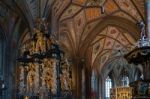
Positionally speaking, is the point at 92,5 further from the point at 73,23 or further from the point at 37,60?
the point at 37,60

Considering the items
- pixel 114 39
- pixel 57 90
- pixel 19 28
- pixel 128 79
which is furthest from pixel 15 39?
pixel 128 79

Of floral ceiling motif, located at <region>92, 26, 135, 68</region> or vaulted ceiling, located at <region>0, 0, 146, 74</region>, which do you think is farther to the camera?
floral ceiling motif, located at <region>92, 26, 135, 68</region>

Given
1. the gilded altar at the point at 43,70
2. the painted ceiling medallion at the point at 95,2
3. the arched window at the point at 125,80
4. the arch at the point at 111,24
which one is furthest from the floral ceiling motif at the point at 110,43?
the gilded altar at the point at 43,70

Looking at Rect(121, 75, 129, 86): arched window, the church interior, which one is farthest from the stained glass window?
the church interior

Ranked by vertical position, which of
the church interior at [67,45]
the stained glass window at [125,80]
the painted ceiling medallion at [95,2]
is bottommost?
the stained glass window at [125,80]

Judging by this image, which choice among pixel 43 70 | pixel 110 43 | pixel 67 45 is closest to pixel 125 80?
pixel 110 43

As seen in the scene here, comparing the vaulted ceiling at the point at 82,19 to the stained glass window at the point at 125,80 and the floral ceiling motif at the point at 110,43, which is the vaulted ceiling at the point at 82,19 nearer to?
the floral ceiling motif at the point at 110,43

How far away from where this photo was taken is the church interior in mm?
19078

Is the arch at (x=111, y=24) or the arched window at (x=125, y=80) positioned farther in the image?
the arched window at (x=125, y=80)

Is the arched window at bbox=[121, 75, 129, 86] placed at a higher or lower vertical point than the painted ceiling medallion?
lower

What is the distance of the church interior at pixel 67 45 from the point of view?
19078 millimetres

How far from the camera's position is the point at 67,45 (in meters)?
32.2

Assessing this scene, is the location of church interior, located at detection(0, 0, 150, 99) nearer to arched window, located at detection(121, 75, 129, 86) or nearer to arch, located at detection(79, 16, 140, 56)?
arch, located at detection(79, 16, 140, 56)

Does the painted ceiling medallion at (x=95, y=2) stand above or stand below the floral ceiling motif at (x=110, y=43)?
above
